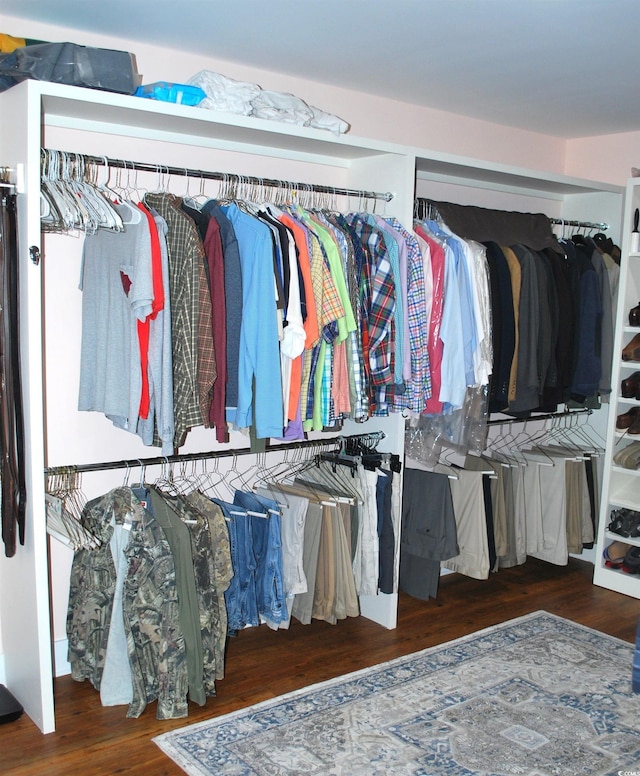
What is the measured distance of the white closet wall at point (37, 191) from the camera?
2.49 metres

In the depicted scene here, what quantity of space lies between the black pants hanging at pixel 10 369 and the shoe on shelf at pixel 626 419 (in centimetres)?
301

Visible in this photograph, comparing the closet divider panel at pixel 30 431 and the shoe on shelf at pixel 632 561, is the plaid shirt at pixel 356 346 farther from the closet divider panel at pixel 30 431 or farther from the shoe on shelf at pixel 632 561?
the shoe on shelf at pixel 632 561

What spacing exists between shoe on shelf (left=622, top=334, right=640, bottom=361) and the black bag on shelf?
9.38ft

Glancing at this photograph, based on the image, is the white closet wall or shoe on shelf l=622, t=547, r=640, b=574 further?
shoe on shelf l=622, t=547, r=640, b=574

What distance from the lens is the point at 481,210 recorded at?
152 inches

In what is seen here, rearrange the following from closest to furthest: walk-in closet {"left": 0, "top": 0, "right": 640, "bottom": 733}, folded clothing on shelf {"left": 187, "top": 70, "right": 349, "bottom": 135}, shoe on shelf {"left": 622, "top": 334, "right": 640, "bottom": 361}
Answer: walk-in closet {"left": 0, "top": 0, "right": 640, "bottom": 733}
folded clothing on shelf {"left": 187, "top": 70, "right": 349, "bottom": 135}
shoe on shelf {"left": 622, "top": 334, "right": 640, "bottom": 361}

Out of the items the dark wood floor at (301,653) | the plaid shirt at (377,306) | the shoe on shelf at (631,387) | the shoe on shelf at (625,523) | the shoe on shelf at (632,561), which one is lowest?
the dark wood floor at (301,653)

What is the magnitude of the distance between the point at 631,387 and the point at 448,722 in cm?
210

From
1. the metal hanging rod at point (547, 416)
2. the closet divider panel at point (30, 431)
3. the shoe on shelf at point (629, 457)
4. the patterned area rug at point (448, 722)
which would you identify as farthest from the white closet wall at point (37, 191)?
the shoe on shelf at point (629, 457)

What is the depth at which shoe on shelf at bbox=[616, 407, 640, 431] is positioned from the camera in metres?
4.09

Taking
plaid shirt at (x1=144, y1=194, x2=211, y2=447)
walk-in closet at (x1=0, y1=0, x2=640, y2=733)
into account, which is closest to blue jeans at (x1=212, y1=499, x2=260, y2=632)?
walk-in closet at (x1=0, y1=0, x2=640, y2=733)

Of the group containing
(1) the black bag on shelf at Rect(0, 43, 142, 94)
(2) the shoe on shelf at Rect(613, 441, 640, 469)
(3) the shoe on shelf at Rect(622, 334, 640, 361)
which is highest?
(1) the black bag on shelf at Rect(0, 43, 142, 94)

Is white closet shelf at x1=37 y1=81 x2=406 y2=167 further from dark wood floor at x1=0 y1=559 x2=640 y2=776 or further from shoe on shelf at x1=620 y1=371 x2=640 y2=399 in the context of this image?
dark wood floor at x1=0 y1=559 x2=640 y2=776

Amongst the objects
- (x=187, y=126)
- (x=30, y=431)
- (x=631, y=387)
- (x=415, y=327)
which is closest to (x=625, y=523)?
(x=631, y=387)
